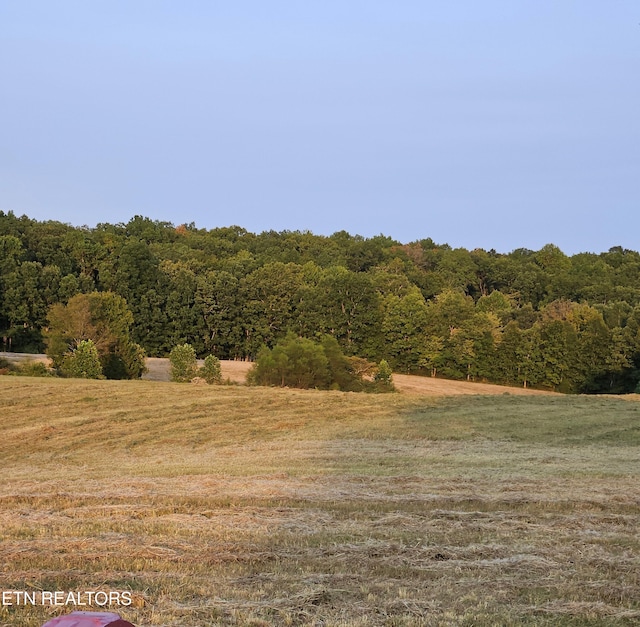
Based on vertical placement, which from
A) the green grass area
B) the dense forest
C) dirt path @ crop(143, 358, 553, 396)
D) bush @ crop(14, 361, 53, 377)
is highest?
the dense forest

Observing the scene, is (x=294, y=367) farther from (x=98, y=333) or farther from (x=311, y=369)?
(x=98, y=333)

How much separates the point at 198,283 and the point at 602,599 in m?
86.3

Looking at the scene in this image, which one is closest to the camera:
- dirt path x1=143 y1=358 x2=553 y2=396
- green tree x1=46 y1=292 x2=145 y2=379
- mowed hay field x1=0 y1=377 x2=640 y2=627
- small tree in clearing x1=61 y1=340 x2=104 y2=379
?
mowed hay field x1=0 y1=377 x2=640 y2=627

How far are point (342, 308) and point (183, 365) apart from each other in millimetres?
35956

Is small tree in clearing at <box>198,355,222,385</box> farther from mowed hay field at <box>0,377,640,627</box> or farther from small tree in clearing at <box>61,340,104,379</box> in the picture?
mowed hay field at <box>0,377,640,627</box>

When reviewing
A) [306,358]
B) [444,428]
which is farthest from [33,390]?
[306,358]

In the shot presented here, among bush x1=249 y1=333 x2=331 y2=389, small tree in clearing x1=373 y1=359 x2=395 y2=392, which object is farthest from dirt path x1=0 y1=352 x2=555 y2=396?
bush x1=249 y1=333 x2=331 y2=389

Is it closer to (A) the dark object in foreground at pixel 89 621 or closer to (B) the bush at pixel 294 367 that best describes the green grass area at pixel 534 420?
(B) the bush at pixel 294 367

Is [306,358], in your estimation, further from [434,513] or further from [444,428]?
[434,513]

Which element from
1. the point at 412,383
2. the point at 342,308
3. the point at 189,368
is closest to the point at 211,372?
the point at 189,368

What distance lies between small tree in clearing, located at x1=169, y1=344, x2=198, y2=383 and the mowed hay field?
101ft

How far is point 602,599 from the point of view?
6.76 metres

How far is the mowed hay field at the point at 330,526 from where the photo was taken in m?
6.48

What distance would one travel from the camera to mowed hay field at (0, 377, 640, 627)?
6.48 m
